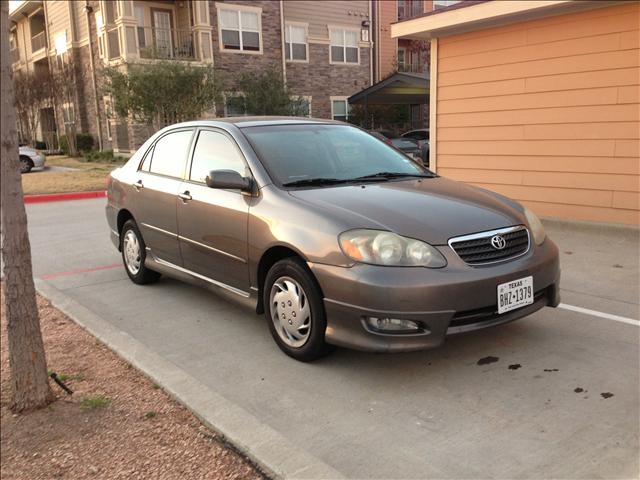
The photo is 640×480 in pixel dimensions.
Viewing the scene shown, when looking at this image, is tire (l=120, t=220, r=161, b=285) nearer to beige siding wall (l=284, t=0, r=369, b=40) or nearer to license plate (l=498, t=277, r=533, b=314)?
license plate (l=498, t=277, r=533, b=314)

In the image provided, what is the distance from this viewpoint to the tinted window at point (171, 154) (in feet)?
17.2

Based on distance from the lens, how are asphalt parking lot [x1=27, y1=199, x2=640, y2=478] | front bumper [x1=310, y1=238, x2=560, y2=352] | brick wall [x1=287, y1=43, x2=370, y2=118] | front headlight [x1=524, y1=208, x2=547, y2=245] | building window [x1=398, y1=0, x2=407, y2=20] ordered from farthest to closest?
1. building window [x1=398, y1=0, x2=407, y2=20]
2. brick wall [x1=287, y1=43, x2=370, y2=118]
3. front headlight [x1=524, y1=208, x2=547, y2=245]
4. front bumper [x1=310, y1=238, x2=560, y2=352]
5. asphalt parking lot [x1=27, y1=199, x2=640, y2=478]

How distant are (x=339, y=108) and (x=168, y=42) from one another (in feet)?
29.3

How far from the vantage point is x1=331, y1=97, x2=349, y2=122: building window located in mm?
28766

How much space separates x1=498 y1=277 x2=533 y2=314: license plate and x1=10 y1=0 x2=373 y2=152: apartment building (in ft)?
67.1

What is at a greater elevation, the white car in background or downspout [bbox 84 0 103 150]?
downspout [bbox 84 0 103 150]

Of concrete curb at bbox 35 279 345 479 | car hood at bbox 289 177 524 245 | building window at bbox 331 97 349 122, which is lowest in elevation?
concrete curb at bbox 35 279 345 479

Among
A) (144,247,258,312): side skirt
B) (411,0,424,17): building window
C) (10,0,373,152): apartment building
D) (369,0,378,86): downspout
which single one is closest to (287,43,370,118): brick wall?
(10,0,373,152): apartment building

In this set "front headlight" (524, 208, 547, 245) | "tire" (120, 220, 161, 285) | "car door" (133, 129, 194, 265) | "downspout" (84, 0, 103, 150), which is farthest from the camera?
"downspout" (84, 0, 103, 150)

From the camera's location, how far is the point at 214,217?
4.54 metres

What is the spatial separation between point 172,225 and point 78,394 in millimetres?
1845

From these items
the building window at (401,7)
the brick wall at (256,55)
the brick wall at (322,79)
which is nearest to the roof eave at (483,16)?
the brick wall at (256,55)

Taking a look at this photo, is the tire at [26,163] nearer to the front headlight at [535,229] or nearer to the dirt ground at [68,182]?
the dirt ground at [68,182]

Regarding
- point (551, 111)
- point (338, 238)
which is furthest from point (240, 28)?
point (338, 238)
